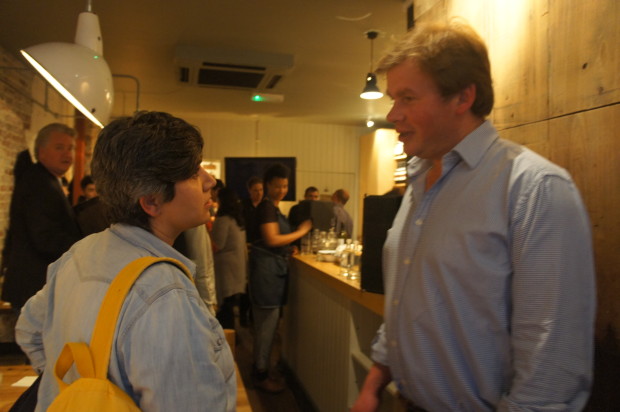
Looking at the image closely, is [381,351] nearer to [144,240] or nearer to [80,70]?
[144,240]

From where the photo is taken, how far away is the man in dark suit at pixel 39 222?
8.24 ft

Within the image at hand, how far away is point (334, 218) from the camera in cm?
423

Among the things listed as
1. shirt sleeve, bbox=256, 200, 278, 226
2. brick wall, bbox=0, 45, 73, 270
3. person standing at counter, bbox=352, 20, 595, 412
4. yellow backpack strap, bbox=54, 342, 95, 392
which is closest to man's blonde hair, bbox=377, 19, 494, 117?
person standing at counter, bbox=352, 20, 595, 412

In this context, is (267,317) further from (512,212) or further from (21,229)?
(512,212)

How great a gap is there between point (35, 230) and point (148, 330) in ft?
6.90

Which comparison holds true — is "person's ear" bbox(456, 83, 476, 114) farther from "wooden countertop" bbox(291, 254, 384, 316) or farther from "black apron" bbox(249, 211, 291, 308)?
"black apron" bbox(249, 211, 291, 308)

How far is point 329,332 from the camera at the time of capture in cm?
300

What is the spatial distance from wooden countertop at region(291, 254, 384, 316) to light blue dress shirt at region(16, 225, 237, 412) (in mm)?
1349

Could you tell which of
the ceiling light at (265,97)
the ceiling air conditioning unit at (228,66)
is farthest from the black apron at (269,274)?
the ceiling light at (265,97)

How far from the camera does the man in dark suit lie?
8.24ft

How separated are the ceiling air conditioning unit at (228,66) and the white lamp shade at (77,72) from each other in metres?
2.65

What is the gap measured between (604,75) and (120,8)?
352 cm

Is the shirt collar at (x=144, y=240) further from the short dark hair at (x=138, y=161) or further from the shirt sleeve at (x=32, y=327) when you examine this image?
the shirt sleeve at (x=32, y=327)

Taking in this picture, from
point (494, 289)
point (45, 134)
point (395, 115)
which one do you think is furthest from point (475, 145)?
point (45, 134)
